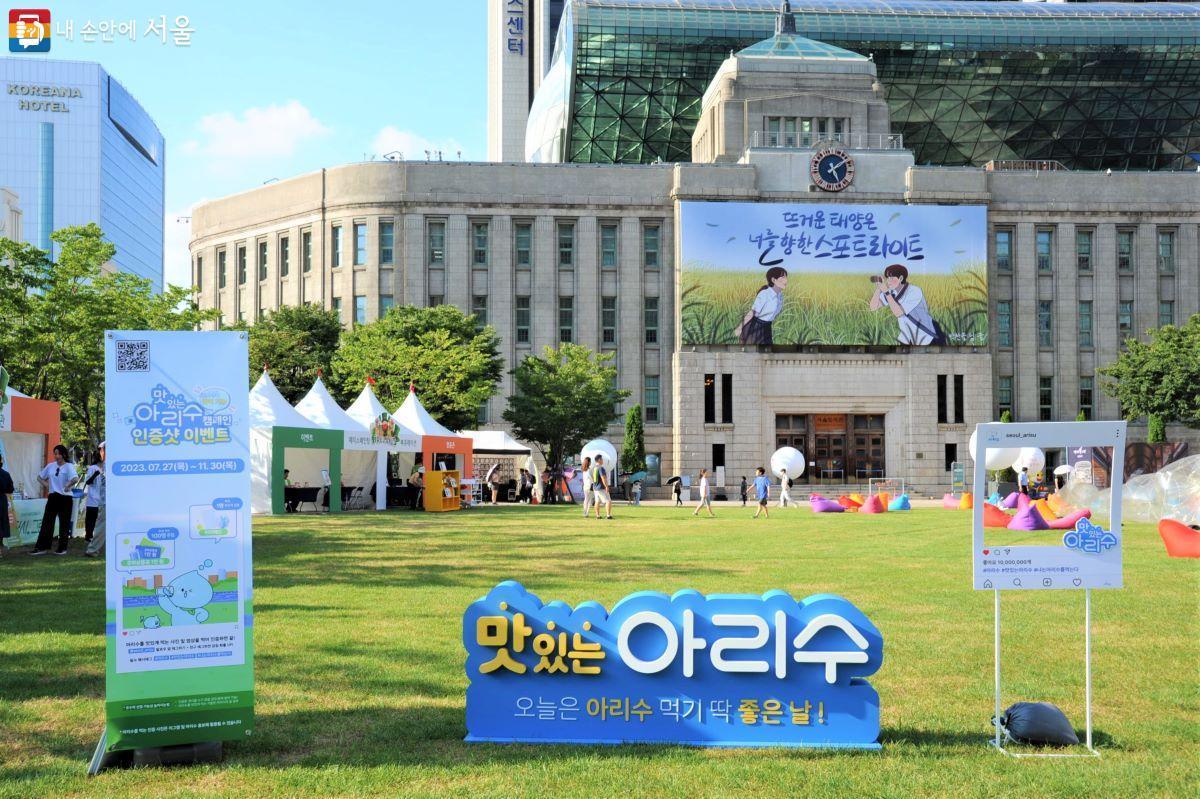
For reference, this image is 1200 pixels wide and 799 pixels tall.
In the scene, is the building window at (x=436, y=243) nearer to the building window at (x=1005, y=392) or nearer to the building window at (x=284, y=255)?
the building window at (x=284, y=255)

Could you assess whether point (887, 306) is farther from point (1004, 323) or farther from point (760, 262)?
point (1004, 323)

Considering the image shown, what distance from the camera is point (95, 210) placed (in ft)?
459

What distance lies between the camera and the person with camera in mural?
62.8 m

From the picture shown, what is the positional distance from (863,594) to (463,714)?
763cm

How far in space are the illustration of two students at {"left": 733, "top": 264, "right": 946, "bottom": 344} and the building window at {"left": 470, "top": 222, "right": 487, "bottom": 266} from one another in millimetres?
15427

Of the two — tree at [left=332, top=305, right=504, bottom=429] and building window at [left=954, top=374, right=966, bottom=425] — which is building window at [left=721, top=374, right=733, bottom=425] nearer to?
building window at [left=954, top=374, right=966, bottom=425]

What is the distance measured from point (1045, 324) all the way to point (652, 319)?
23.8m

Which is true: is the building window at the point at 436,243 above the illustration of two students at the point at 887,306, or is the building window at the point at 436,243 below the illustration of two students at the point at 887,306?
above

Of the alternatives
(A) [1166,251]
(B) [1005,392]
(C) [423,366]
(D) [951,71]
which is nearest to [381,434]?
(C) [423,366]

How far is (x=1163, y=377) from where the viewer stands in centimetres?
5878

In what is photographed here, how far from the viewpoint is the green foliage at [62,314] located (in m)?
29.2

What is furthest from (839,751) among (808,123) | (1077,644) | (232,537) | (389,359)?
(808,123)

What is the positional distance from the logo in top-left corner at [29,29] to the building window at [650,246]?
33.6 meters

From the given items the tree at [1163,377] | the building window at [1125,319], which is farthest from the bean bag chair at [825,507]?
the building window at [1125,319]
